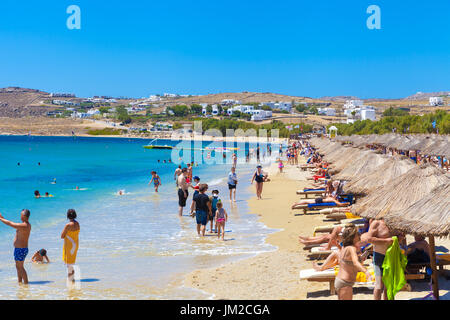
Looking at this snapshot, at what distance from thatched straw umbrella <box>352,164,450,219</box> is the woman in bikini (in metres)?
1.54

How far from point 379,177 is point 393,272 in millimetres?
4793

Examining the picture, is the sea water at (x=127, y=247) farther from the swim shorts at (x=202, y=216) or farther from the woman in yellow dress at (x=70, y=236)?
the woman in yellow dress at (x=70, y=236)

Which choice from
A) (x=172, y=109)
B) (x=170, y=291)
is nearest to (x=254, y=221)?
(x=170, y=291)

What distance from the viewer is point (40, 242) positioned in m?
12.1

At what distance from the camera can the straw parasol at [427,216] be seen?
5.77 meters

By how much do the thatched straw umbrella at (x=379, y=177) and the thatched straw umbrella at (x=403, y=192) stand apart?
2.28 m

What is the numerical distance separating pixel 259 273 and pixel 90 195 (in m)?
17.0

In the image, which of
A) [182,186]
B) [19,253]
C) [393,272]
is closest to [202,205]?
[182,186]

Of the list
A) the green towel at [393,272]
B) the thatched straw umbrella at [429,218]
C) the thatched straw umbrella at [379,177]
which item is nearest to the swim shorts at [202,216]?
the thatched straw umbrella at [379,177]

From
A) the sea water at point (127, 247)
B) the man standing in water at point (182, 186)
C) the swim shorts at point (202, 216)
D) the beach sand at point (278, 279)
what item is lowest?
the sea water at point (127, 247)

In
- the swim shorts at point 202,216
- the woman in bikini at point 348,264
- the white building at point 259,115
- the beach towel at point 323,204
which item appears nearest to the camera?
the woman in bikini at point 348,264

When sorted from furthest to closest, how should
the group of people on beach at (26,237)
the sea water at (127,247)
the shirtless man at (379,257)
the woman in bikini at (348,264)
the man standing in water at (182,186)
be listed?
the man standing in water at (182,186) < the sea water at (127,247) < the group of people on beach at (26,237) < the shirtless man at (379,257) < the woman in bikini at (348,264)

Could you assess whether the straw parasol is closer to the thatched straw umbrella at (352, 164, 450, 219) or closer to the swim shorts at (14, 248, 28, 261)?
the thatched straw umbrella at (352, 164, 450, 219)
